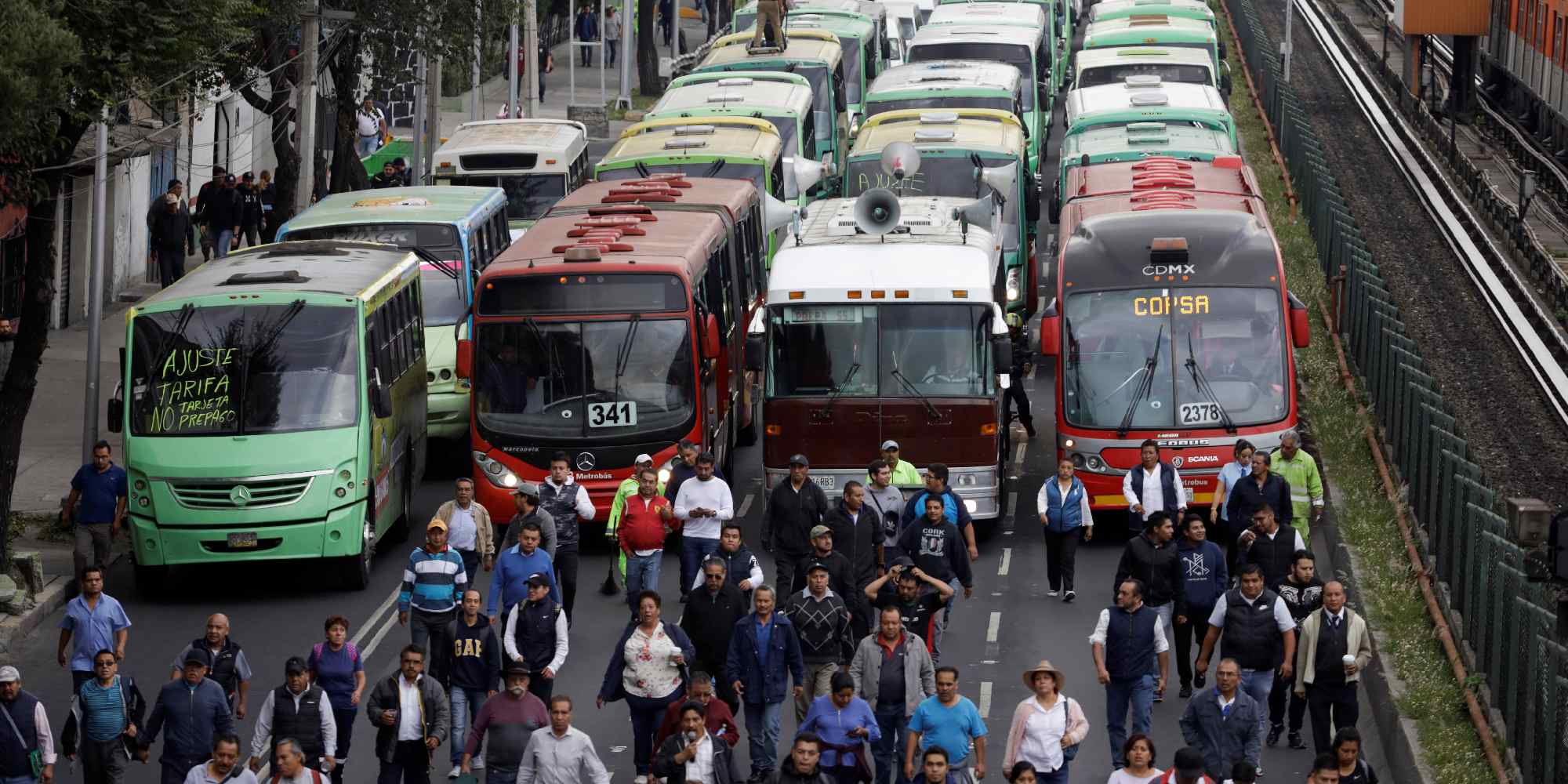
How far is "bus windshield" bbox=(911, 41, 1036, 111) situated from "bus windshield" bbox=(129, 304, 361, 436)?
23.9 metres

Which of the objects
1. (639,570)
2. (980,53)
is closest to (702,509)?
(639,570)

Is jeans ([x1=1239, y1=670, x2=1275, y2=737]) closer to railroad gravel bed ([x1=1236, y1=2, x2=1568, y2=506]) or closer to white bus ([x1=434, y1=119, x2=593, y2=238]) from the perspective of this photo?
railroad gravel bed ([x1=1236, y1=2, x2=1568, y2=506])

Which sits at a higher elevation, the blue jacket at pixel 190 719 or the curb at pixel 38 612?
the blue jacket at pixel 190 719

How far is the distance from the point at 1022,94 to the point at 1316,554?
2077cm

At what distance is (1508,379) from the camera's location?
1316 inches

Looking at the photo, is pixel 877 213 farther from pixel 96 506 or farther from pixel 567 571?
pixel 96 506

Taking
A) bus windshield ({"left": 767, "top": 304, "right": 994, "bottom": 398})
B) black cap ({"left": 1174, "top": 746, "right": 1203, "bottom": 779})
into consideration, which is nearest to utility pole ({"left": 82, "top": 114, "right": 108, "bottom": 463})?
bus windshield ({"left": 767, "top": 304, "right": 994, "bottom": 398})

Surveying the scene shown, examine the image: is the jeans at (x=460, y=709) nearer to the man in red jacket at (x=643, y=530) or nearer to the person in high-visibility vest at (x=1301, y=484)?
the man in red jacket at (x=643, y=530)

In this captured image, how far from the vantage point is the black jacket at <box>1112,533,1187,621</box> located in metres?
17.3

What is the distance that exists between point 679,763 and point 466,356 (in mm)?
10353

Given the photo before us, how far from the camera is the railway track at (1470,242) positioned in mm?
33875

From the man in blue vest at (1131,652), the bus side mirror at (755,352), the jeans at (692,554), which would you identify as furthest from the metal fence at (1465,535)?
the bus side mirror at (755,352)

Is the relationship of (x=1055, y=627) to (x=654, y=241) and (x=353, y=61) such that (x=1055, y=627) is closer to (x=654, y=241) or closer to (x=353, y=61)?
(x=654, y=241)

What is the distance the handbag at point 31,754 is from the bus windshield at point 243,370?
21.0 ft
